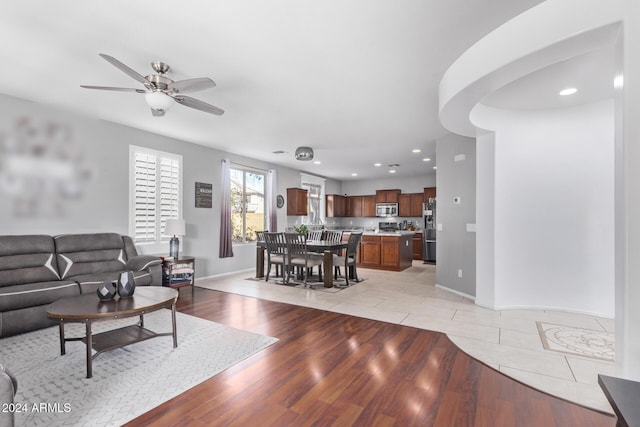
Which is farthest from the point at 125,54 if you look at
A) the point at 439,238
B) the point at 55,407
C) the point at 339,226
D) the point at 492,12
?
the point at 339,226

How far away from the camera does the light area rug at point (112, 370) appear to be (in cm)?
193

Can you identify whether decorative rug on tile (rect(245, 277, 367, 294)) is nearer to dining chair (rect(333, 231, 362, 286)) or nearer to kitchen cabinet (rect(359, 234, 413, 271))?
dining chair (rect(333, 231, 362, 286))

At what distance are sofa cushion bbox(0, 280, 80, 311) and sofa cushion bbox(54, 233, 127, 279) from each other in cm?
44

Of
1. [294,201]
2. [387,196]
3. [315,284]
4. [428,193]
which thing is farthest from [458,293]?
[387,196]

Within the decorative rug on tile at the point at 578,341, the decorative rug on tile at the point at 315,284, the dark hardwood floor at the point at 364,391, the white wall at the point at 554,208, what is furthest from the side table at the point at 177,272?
the decorative rug on tile at the point at 578,341

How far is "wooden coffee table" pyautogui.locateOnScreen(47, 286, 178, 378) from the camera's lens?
2348 mm

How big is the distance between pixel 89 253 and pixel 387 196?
8445 mm

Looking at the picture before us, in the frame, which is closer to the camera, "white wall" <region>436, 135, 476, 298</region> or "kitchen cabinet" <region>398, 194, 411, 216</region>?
"white wall" <region>436, 135, 476, 298</region>

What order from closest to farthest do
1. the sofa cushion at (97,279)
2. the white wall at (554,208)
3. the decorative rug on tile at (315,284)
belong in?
the sofa cushion at (97,279) → the white wall at (554,208) → the decorative rug on tile at (315,284)

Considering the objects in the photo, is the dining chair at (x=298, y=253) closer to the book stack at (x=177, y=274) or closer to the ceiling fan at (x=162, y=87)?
the book stack at (x=177, y=274)

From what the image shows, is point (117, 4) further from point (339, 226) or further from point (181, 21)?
point (339, 226)

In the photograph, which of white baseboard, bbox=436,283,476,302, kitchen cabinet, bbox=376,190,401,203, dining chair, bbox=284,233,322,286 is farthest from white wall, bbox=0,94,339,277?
kitchen cabinet, bbox=376,190,401,203

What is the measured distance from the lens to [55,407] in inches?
77.4

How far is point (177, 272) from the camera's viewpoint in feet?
16.6
